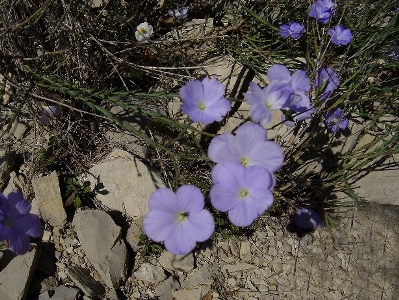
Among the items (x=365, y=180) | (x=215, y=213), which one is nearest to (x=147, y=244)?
(x=215, y=213)

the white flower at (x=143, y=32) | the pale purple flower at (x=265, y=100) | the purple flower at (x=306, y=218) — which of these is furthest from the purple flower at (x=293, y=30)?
the pale purple flower at (x=265, y=100)

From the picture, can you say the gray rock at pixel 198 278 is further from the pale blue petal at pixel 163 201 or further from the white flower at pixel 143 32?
the white flower at pixel 143 32

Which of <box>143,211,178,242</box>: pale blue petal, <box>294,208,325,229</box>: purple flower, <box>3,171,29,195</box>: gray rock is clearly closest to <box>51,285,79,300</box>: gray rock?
<box>3,171,29,195</box>: gray rock

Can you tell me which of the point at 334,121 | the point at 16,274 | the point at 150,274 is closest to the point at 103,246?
the point at 150,274

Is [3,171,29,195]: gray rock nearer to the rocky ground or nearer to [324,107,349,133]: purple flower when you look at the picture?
the rocky ground

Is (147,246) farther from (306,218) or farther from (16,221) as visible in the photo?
(306,218)

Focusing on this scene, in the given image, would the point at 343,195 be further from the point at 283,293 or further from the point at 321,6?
the point at 321,6
